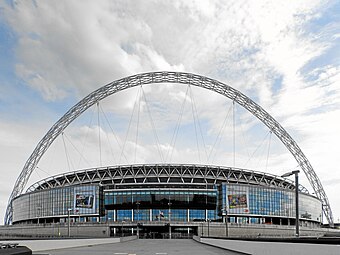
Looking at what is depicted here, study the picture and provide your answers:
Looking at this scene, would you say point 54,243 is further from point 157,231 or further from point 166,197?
point 166,197

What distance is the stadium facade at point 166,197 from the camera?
121500mm

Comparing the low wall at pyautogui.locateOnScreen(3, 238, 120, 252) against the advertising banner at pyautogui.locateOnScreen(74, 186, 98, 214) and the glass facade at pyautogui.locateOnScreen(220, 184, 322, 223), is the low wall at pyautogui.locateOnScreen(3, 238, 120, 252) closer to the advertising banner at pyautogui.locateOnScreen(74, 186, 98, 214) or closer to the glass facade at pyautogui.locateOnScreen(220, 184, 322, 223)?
the advertising banner at pyautogui.locateOnScreen(74, 186, 98, 214)

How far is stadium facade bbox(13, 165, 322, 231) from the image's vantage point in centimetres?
12150

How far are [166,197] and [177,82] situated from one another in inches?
1296

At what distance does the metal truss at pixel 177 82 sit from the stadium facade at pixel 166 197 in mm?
12353

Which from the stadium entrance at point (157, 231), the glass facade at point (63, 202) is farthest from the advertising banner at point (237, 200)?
the glass facade at point (63, 202)

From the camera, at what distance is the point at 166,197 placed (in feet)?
397

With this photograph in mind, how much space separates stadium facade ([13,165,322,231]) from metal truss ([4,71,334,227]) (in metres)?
12.4

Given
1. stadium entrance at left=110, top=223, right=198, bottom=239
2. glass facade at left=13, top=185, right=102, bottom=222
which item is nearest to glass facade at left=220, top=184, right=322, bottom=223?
stadium entrance at left=110, top=223, right=198, bottom=239

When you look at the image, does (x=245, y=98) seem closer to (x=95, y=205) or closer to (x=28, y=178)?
(x=95, y=205)

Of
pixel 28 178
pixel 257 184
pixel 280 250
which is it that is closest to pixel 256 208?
pixel 257 184

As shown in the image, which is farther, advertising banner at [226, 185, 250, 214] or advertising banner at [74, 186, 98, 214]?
advertising banner at [74, 186, 98, 214]

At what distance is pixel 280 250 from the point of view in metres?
17.2

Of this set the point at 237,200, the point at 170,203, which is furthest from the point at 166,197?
the point at 237,200
